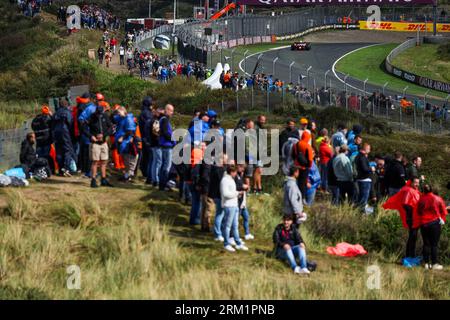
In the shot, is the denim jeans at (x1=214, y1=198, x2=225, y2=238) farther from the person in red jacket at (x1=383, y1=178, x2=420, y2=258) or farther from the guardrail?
the guardrail

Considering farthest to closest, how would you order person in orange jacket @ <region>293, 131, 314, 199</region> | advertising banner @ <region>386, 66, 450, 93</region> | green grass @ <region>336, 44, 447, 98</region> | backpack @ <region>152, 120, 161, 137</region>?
green grass @ <region>336, 44, 447, 98</region> → advertising banner @ <region>386, 66, 450, 93</region> → backpack @ <region>152, 120, 161, 137</region> → person in orange jacket @ <region>293, 131, 314, 199</region>

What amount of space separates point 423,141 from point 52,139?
17.0 meters

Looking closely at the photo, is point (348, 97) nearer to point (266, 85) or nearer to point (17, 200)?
point (266, 85)

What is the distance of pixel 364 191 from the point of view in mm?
18984

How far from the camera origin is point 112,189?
18625mm

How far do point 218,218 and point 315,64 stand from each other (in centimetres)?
5424

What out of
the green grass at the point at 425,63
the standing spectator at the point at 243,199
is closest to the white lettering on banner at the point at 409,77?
the green grass at the point at 425,63

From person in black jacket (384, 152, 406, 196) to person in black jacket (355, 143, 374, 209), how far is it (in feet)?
1.78

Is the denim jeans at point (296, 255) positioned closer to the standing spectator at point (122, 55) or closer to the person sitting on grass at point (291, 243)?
the person sitting on grass at point (291, 243)

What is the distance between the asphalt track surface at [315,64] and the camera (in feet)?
183

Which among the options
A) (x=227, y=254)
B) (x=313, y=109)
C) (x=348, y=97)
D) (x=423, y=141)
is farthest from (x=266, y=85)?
(x=227, y=254)

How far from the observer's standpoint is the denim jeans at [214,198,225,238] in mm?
15773

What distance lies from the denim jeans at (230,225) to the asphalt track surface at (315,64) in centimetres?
3428

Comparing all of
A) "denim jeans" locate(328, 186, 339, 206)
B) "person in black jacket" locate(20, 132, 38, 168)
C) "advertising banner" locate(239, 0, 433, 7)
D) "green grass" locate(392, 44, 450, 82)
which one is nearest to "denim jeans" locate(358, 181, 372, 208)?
"denim jeans" locate(328, 186, 339, 206)
